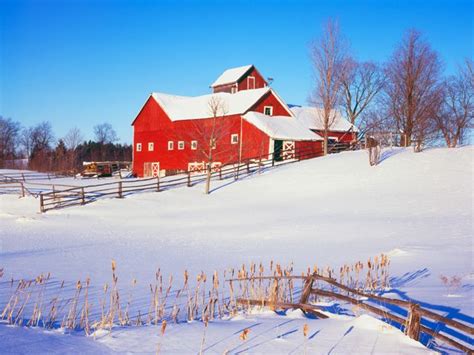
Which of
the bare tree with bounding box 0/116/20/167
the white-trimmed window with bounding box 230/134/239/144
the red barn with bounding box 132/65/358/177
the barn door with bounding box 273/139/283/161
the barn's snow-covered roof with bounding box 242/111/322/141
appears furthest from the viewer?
the bare tree with bounding box 0/116/20/167

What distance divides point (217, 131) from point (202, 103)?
695 centimetres

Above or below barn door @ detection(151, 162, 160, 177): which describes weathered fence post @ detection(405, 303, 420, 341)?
below

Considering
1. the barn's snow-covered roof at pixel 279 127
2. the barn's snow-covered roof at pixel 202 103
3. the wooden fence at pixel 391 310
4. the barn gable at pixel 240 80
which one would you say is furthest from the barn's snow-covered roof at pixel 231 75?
the wooden fence at pixel 391 310

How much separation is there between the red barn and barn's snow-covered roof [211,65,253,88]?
0.63 feet

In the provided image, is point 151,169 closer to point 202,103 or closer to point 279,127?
point 202,103

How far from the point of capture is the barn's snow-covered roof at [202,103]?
41188 mm

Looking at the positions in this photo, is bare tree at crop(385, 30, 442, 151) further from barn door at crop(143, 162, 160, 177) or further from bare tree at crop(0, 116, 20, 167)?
bare tree at crop(0, 116, 20, 167)

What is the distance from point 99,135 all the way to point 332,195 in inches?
4529

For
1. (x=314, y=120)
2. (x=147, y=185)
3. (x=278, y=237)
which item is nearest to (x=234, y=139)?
(x=314, y=120)

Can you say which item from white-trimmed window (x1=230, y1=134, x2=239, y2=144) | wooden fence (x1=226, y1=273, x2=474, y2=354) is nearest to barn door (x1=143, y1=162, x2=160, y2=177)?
white-trimmed window (x1=230, y1=134, x2=239, y2=144)

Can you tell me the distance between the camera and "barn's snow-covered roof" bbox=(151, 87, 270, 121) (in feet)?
135

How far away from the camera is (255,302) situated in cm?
556

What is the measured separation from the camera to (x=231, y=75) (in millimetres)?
52250

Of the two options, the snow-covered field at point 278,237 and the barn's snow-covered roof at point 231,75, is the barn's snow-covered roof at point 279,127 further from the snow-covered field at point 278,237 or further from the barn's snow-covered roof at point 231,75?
the barn's snow-covered roof at point 231,75
